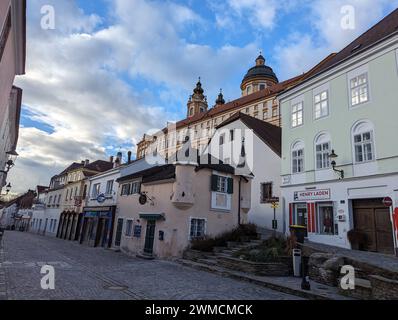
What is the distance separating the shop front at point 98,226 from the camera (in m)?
25.6

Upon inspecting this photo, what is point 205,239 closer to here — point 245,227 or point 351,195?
point 245,227

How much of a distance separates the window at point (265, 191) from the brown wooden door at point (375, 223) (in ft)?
31.4

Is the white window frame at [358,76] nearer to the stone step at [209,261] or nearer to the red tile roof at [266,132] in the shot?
the red tile roof at [266,132]

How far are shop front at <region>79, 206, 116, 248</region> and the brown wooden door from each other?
738 inches

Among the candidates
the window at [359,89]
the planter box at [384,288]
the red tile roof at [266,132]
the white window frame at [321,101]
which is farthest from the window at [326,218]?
the planter box at [384,288]

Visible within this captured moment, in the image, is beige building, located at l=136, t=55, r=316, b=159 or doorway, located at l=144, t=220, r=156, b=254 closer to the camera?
doorway, located at l=144, t=220, r=156, b=254

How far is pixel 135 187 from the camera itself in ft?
76.0

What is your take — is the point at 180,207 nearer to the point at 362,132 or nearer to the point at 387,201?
the point at 387,201

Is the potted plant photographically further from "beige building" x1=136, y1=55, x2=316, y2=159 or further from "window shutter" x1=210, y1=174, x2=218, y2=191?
"beige building" x1=136, y1=55, x2=316, y2=159

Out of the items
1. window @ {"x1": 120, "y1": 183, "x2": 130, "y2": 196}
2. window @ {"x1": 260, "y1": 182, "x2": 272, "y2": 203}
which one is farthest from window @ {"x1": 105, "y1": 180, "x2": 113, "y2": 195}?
window @ {"x1": 260, "y1": 182, "x2": 272, "y2": 203}

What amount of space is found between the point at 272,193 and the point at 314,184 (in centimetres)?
688

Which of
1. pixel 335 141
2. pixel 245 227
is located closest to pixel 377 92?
pixel 335 141

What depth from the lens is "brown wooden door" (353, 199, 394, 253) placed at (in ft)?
→ 49.7

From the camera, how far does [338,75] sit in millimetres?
18891
